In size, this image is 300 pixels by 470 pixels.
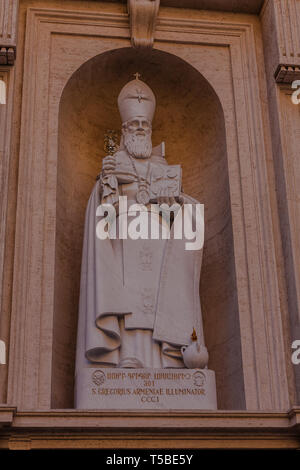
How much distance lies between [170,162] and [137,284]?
222cm

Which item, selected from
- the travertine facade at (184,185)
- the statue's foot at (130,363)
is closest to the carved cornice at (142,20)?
the travertine facade at (184,185)

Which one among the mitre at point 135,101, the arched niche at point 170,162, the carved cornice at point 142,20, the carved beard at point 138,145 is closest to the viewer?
the arched niche at point 170,162

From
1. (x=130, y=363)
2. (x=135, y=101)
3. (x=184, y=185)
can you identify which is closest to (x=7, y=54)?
(x=135, y=101)

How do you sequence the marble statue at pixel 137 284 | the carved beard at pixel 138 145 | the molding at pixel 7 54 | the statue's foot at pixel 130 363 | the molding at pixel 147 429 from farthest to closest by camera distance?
the carved beard at pixel 138 145
the molding at pixel 7 54
the marble statue at pixel 137 284
the statue's foot at pixel 130 363
the molding at pixel 147 429

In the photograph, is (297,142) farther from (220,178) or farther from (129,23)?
(129,23)

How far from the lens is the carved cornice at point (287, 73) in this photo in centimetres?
932

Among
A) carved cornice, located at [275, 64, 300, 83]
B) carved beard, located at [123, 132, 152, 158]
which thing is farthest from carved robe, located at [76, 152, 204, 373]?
carved cornice, located at [275, 64, 300, 83]

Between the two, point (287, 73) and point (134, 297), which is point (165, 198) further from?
point (287, 73)

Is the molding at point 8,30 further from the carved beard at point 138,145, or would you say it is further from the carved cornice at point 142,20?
the carved beard at point 138,145

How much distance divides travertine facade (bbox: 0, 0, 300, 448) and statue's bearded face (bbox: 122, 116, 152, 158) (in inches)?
27.9
